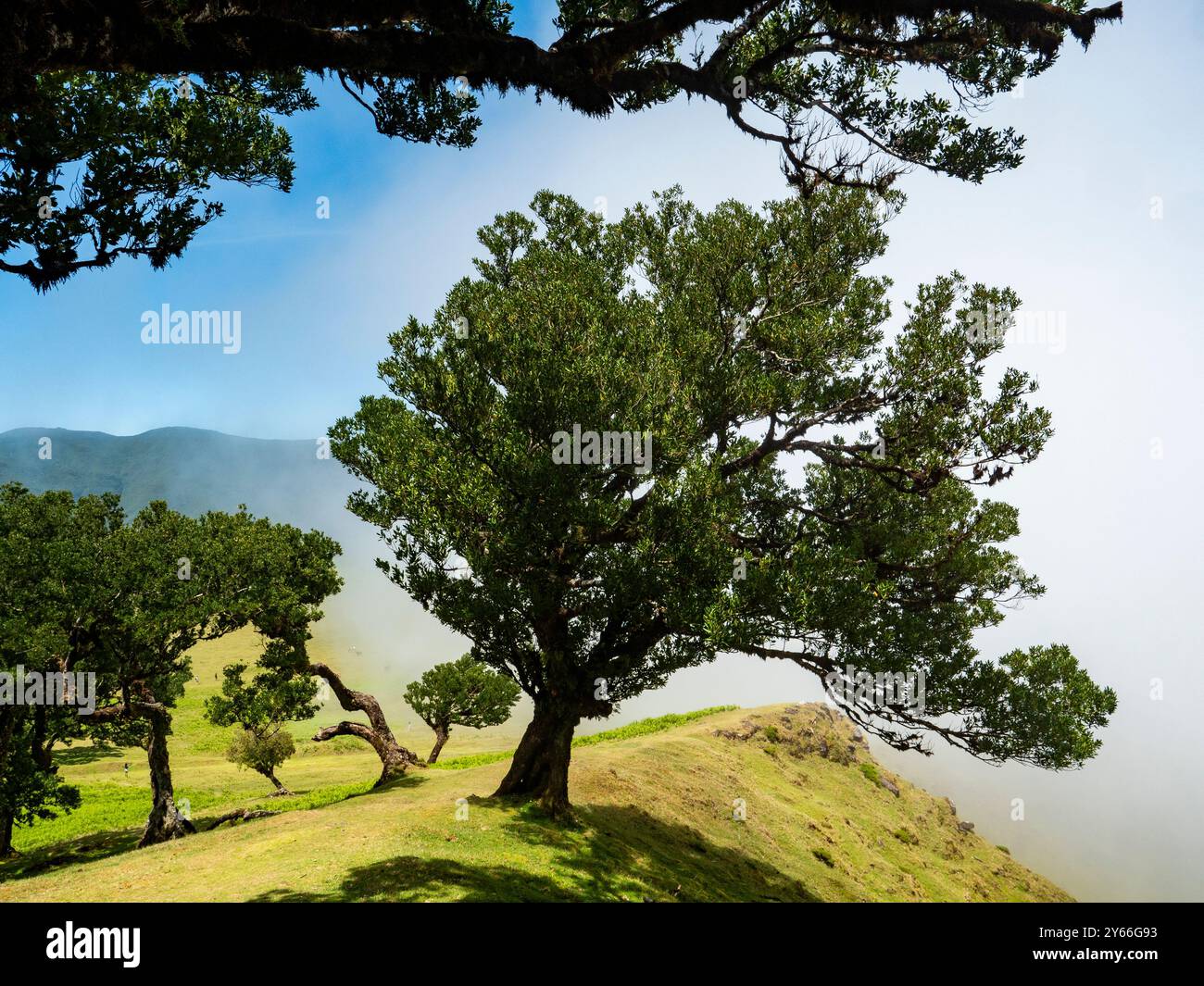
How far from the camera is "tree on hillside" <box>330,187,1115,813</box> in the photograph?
17.6 m

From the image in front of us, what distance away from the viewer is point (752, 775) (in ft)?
145

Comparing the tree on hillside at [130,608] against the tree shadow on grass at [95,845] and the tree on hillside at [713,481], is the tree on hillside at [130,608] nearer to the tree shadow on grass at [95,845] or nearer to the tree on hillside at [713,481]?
the tree shadow on grass at [95,845]

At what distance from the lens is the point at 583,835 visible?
911 inches

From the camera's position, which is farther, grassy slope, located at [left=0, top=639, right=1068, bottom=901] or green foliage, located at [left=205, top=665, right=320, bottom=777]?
green foliage, located at [left=205, top=665, right=320, bottom=777]

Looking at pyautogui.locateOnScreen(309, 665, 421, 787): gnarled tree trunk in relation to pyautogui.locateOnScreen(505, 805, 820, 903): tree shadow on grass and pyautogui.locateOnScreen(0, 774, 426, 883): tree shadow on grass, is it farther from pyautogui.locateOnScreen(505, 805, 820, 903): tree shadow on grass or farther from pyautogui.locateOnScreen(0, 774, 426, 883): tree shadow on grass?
pyautogui.locateOnScreen(505, 805, 820, 903): tree shadow on grass

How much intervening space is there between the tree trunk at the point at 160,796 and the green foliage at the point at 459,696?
13073 millimetres

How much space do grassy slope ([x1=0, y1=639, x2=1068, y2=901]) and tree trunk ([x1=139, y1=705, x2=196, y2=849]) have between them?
2.25 m

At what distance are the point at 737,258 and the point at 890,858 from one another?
125 feet

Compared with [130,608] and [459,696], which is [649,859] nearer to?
[459,696]

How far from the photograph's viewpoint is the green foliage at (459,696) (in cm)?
4056

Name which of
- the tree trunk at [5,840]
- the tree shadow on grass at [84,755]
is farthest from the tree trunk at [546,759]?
the tree shadow on grass at [84,755]

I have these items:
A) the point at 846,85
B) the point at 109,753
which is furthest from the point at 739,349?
the point at 109,753

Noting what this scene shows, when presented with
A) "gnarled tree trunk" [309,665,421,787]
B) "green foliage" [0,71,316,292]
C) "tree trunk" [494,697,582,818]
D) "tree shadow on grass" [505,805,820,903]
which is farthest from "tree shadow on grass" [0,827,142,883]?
"green foliage" [0,71,316,292]
